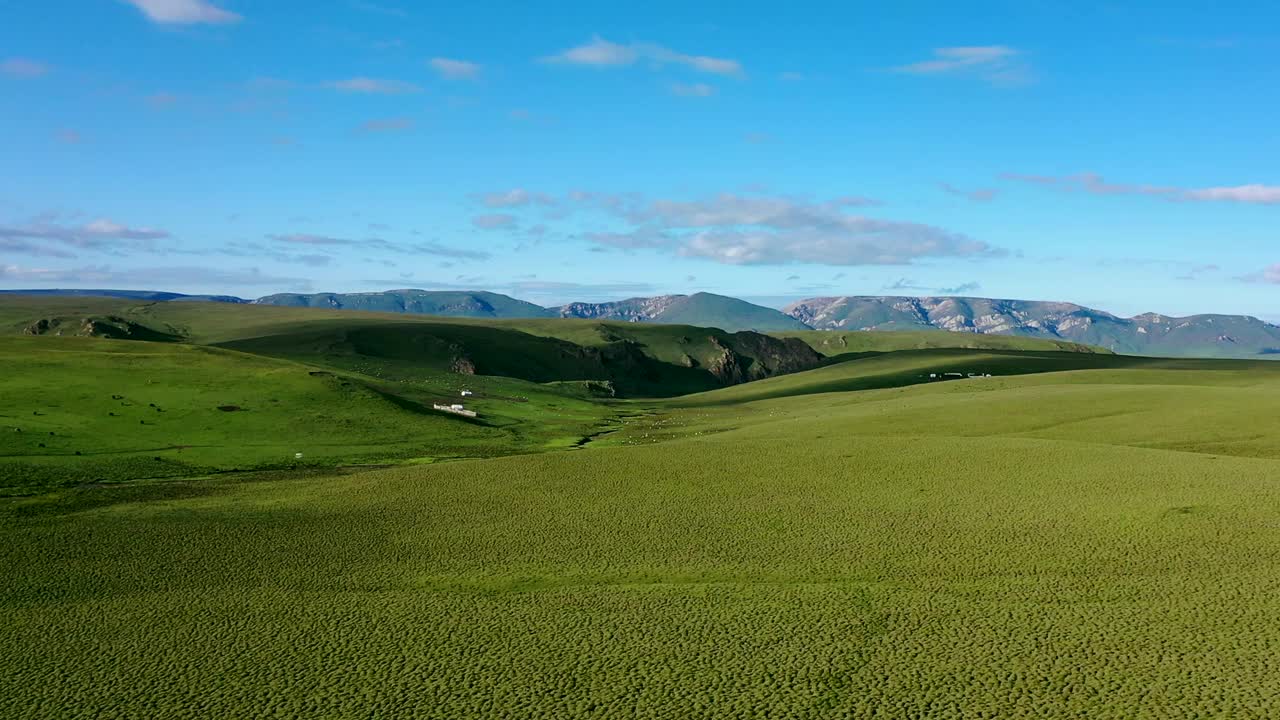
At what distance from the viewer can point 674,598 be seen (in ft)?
105

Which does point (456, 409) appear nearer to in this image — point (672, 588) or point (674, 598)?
point (672, 588)

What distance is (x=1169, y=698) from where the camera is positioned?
74.1ft

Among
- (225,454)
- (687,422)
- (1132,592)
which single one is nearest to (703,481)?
(1132,592)

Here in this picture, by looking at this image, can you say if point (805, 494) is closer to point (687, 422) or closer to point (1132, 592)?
point (1132, 592)

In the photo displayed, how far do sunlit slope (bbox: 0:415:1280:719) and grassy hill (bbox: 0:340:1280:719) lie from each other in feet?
0.45

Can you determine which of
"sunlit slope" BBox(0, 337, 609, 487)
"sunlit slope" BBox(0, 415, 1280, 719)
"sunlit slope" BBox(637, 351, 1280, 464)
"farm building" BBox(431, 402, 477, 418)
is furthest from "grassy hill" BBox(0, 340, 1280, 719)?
"farm building" BBox(431, 402, 477, 418)

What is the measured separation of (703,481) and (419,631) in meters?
27.0

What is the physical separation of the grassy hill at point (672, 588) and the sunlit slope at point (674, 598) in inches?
5.4

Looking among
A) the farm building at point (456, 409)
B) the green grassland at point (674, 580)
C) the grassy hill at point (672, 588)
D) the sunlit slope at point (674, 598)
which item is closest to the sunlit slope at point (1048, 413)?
the green grassland at point (674, 580)

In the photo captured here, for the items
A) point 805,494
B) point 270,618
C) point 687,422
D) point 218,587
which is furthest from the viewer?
point 687,422

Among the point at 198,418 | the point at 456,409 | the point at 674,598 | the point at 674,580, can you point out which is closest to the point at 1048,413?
the point at 674,580

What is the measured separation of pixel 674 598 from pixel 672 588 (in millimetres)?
1251

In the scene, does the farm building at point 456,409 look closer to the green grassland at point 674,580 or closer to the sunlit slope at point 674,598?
the green grassland at point 674,580

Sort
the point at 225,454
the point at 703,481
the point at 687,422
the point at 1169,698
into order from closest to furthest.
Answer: the point at 1169,698, the point at 703,481, the point at 225,454, the point at 687,422
